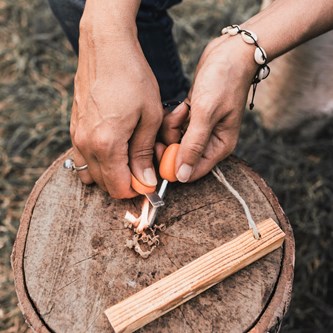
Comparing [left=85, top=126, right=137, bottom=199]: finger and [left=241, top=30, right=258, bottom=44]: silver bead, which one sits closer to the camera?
[left=85, top=126, right=137, bottom=199]: finger

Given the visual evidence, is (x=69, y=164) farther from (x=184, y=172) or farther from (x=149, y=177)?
(x=184, y=172)

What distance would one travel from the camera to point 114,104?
4.34ft

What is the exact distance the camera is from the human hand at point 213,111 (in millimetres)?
1359

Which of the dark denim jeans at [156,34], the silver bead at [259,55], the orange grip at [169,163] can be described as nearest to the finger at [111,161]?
the orange grip at [169,163]

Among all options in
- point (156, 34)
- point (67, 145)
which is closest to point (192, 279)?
point (156, 34)

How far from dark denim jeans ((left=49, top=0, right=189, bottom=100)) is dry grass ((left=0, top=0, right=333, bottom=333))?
0.66 meters

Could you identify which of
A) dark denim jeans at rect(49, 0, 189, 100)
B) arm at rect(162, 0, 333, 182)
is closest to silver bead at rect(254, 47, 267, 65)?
arm at rect(162, 0, 333, 182)

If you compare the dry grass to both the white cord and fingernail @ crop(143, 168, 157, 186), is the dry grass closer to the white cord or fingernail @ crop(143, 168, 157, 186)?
the white cord

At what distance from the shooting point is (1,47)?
128 inches

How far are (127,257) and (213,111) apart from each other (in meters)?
0.53

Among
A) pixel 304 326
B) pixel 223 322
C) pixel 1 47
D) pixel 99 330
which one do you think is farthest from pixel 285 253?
pixel 1 47

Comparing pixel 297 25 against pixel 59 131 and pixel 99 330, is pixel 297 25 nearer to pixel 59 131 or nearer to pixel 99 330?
pixel 99 330

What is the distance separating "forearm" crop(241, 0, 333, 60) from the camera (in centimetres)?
145

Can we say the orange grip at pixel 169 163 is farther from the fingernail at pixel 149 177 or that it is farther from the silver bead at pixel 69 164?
the silver bead at pixel 69 164
